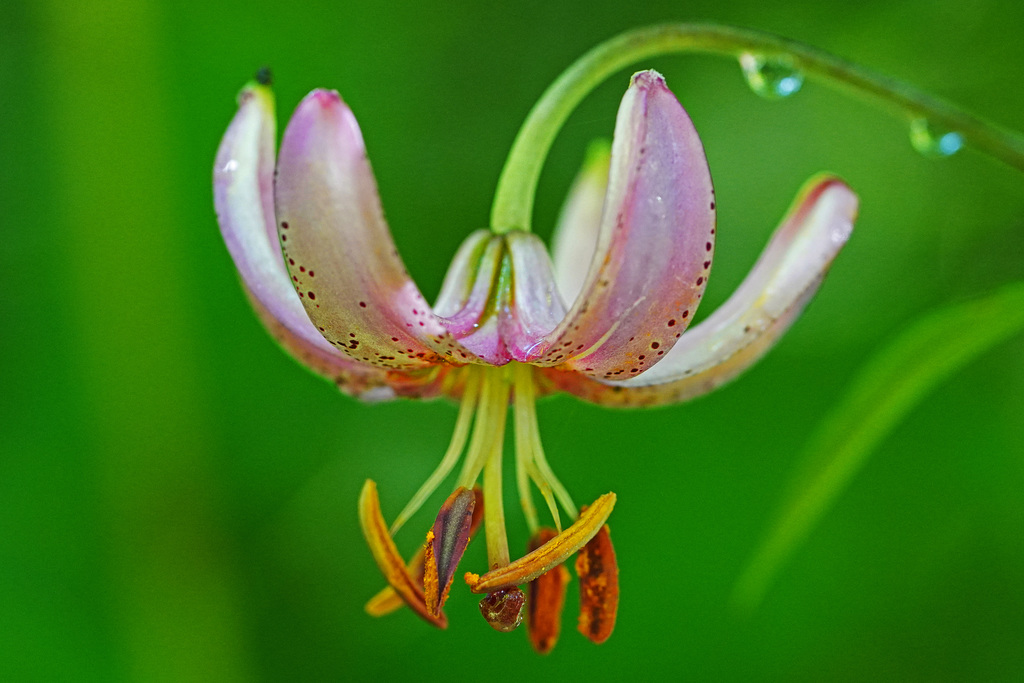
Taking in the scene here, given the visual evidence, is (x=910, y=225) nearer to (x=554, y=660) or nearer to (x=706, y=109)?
(x=706, y=109)

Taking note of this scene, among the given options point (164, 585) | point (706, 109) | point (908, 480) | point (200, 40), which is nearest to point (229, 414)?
point (164, 585)

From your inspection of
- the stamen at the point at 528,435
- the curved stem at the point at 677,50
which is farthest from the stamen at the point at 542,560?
the curved stem at the point at 677,50

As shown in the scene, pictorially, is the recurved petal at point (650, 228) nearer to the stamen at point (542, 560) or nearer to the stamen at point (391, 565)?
the stamen at point (542, 560)

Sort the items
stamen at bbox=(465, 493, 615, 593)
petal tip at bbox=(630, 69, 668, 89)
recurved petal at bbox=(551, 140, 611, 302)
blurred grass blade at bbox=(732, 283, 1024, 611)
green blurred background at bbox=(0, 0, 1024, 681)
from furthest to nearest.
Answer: green blurred background at bbox=(0, 0, 1024, 681)
recurved petal at bbox=(551, 140, 611, 302)
blurred grass blade at bbox=(732, 283, 1024, 611)
stamen at bbox=(465, 493, 615, 593)
petal tip at bbox=(630, 69, 668, 89)

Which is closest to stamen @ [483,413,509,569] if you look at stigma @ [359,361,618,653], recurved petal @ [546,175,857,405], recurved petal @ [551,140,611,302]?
stigma @ [359,361,618,653]

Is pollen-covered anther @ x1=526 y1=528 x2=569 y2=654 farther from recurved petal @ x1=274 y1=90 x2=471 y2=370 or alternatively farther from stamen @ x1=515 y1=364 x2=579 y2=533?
recurved petal @ x1=274 y1=90 x2=471 y2=370

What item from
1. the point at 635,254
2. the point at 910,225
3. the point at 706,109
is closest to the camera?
the point at 635,254
